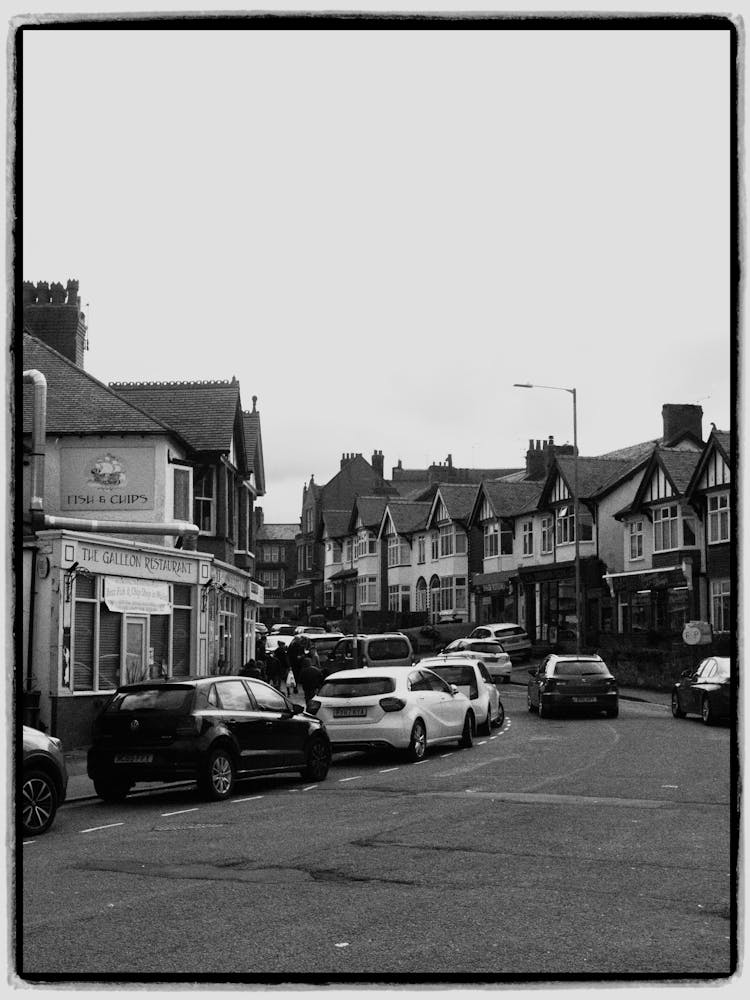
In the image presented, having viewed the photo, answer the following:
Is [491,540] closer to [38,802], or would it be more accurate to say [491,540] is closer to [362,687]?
[362,687]

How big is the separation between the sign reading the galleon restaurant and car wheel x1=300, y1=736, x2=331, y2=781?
1511cm

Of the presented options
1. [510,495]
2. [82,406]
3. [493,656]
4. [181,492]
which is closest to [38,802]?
[82,406]

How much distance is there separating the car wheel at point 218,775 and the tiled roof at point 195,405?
21.7 metres

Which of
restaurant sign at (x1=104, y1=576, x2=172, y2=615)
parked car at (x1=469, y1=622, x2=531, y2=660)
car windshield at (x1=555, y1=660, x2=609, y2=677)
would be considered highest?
restaurant sign at (x1=104, y1=576, x2=172, y2=615)

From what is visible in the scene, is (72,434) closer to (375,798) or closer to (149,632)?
(149,632)

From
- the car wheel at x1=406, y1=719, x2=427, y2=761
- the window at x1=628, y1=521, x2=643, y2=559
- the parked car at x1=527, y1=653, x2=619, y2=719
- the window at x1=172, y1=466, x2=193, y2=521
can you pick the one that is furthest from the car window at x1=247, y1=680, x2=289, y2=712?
the window at x1=628, y1=521, x2=643, y2=559

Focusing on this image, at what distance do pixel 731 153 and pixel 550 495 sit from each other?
57213mm

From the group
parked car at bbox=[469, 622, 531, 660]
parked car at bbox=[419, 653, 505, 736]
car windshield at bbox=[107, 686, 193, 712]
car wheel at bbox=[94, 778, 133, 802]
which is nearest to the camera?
car windshield at bbox=[107, 686, 193, 712]

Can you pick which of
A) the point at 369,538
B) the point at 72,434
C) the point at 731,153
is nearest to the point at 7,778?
the point at 731,153

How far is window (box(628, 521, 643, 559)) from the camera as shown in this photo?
53.0m

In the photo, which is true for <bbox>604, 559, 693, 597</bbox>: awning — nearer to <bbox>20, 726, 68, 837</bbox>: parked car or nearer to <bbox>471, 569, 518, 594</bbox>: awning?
<bbox>471, 569, 518, 594</bbox>: awning

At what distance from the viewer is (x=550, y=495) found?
60.8 metres

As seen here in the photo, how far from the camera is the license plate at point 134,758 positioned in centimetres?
1498

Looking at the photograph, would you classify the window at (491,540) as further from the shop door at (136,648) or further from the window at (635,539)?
the shop door at (136,648)
